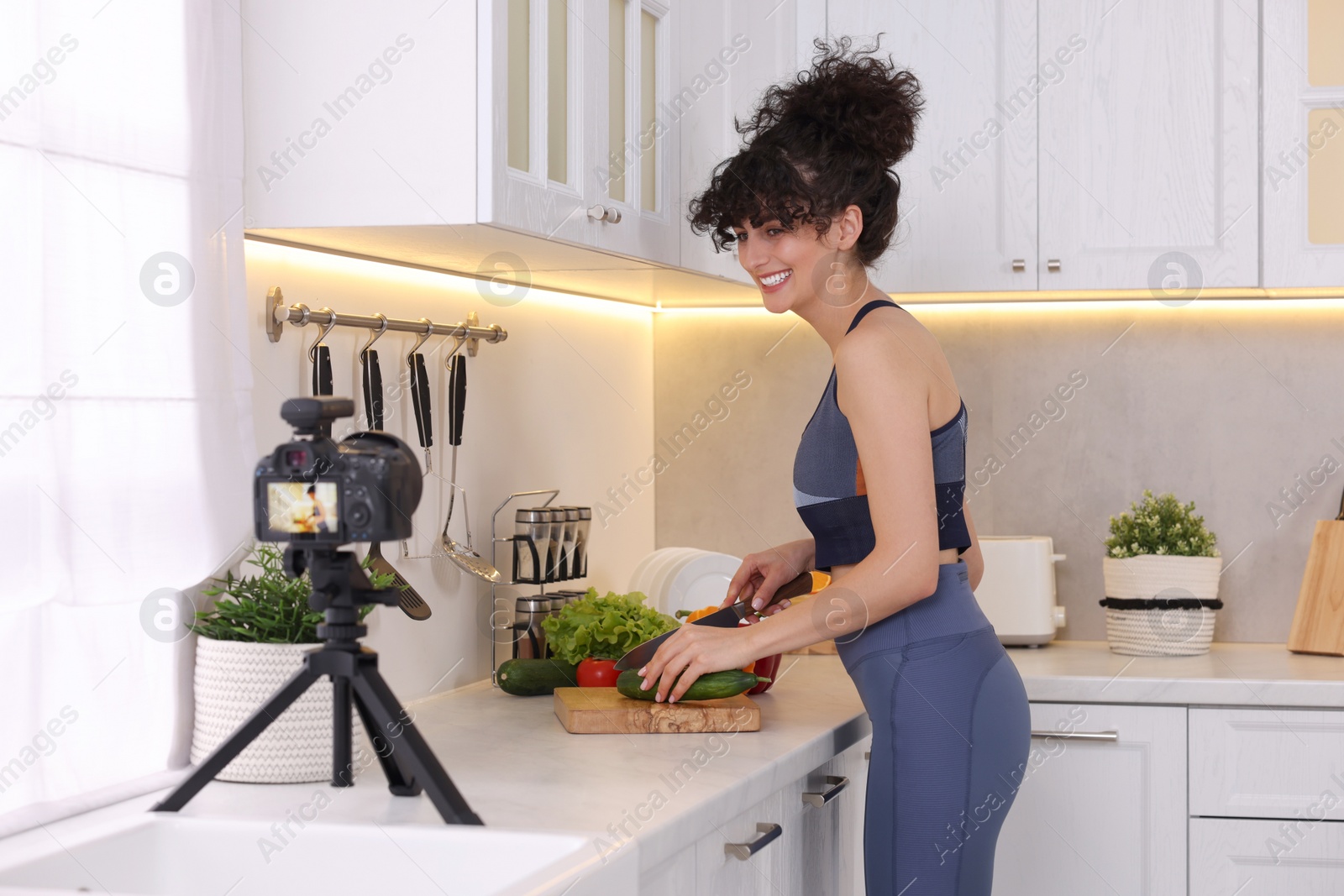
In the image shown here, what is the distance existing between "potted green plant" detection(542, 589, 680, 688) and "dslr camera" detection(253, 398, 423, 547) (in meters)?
0.77

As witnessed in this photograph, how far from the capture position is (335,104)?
1449 mm

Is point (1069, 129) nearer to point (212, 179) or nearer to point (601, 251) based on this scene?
point (601, 251)

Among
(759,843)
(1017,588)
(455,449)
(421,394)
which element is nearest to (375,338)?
(421,394)

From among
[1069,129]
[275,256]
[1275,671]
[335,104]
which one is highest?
[1069,129]

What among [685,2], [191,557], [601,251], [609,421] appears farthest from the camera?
[609,421]

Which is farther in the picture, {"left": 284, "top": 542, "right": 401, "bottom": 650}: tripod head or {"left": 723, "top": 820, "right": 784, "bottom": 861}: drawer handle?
{"left": 723, "top": 820, "right": 784, "bottom": 861}: drawer handle

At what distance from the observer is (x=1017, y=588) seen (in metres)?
2.42

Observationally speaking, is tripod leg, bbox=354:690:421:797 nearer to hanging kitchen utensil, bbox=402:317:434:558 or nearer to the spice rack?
hanging kitchen utensil, bbox=402:317:434:558

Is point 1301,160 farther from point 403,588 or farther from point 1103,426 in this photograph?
point 403,588

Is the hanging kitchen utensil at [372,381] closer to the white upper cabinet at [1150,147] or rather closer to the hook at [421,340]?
the hook at [421,340]

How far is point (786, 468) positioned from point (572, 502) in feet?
1.77

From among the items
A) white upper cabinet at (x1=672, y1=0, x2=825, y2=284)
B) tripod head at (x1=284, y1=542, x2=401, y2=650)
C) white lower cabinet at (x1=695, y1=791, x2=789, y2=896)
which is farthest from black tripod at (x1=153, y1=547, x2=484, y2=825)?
white upper cabinet at (x1=672, y1=0, x2=825, y2=284)

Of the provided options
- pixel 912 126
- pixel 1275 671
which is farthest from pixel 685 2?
pixel 1275 671

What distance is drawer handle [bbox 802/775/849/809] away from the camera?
1627 millimetres
